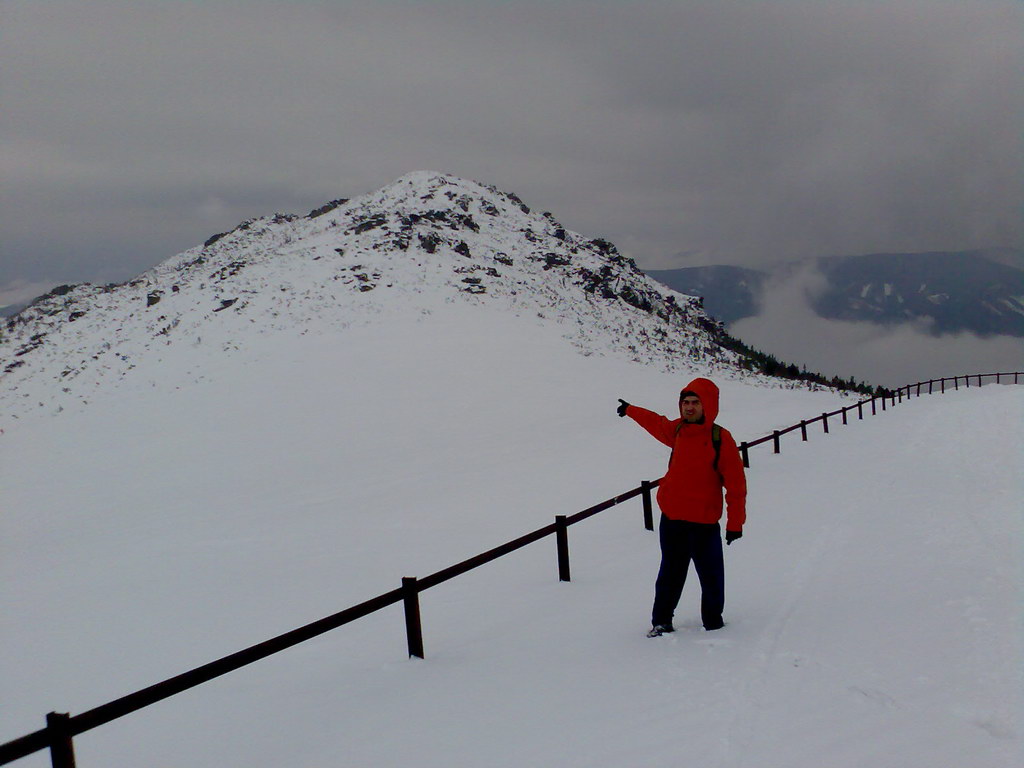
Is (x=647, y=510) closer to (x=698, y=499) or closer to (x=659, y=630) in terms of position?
(x=659, y=630)

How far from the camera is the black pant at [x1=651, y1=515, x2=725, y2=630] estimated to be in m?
5.62

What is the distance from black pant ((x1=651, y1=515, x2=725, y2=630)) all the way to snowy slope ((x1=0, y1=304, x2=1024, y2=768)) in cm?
24

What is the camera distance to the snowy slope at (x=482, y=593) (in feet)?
14.2

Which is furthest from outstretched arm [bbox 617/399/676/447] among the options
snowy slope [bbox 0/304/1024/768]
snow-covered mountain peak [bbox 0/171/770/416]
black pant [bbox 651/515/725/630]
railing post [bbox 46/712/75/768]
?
snow-covered mountain peak [bbox 0/171/770/416]

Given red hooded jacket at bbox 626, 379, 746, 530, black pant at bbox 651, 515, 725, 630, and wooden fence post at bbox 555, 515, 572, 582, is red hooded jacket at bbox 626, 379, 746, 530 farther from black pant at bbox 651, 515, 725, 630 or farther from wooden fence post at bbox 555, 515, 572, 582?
wooden fence post at bbox 555, 515, 572, 582

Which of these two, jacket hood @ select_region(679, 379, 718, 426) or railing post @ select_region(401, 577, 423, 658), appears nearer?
jacket hood @ select_region(679, 379, 718, 426)

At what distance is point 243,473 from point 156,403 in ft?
25.9

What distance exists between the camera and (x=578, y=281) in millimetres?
49906

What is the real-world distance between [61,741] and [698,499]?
456 cm

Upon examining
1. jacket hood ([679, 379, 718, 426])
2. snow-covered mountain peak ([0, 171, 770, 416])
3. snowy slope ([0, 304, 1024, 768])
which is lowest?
snowy slope ([0, 304, 1024, 768])

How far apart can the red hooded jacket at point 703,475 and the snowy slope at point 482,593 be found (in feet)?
3.71

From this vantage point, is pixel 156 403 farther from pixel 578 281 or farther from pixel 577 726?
pixel 578 281

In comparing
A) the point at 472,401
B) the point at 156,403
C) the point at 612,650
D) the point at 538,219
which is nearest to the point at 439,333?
the point at 472,401

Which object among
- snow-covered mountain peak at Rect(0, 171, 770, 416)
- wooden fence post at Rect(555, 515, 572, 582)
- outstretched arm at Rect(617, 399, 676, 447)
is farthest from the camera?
snow-covered mountain peak at Rect(0, 171, 770, 416)
